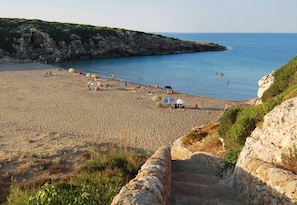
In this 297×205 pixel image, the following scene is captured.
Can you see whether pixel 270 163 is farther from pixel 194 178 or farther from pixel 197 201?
Answer: pixel 194 178

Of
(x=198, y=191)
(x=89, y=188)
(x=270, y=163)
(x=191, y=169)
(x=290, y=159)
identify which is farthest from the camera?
(x=191, y=169)

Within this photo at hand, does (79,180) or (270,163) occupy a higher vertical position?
(270,163)

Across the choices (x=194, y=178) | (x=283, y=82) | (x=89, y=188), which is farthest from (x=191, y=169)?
(x=283, y=82)

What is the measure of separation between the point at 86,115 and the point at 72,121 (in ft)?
6.49

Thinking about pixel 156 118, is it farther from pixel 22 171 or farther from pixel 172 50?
pixel 172 50

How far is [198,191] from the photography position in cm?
643

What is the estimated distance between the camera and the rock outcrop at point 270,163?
4.88 m

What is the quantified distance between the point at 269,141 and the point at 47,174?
8.04 meters

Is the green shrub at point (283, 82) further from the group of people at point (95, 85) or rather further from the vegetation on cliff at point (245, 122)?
the group of people at point (95, 85)

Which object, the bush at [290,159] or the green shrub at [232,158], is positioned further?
the green shrub at [232,158]

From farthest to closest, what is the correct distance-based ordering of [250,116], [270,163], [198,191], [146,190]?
1. [250,116]
2. [198,191]
3. [270,163]
4. [146,190]

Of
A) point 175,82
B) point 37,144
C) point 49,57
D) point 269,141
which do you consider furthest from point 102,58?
point 269,141

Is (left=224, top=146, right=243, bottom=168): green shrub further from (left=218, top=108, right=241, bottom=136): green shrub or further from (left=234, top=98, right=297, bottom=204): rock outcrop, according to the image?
(left=218, top=108, right=241, bottom=136): green shrub

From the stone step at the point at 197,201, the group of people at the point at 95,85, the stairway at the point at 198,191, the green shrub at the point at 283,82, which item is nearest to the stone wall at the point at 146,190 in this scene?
the stone step at the point at 197,201
